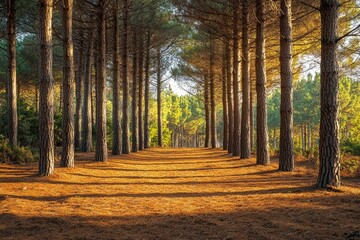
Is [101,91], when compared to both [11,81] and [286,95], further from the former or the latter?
[286,95]

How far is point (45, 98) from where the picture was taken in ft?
28.3

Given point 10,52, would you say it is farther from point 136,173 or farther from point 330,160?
point 330,160

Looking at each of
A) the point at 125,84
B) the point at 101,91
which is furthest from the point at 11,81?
the point at 125,84

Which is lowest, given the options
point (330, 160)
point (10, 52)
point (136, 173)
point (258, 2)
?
point (136, 173)

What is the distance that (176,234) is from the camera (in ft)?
14.0

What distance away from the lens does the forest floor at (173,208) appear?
4289 mm

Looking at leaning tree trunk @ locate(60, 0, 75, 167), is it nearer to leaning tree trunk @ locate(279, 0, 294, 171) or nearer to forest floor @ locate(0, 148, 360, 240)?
forest floor @ locate(0, 148, 360, 240)

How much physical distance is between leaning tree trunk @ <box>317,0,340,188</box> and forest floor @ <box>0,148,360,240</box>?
1.45 feet

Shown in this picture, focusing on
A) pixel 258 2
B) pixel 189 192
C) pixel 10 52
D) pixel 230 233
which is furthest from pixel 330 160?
pixel 10 52

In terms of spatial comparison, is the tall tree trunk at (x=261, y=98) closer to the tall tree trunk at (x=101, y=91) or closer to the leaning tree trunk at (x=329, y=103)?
the leaning tree trunk at (x=329, y=103)

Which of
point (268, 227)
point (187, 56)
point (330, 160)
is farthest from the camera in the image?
point (187, 56)

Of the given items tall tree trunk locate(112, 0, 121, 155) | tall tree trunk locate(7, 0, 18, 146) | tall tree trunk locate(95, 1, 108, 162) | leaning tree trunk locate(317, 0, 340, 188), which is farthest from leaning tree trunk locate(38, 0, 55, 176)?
tall tree trunk locate(112, 0, 121, 155)

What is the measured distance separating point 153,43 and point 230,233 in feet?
71.1

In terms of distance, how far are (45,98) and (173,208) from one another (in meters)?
4.85
